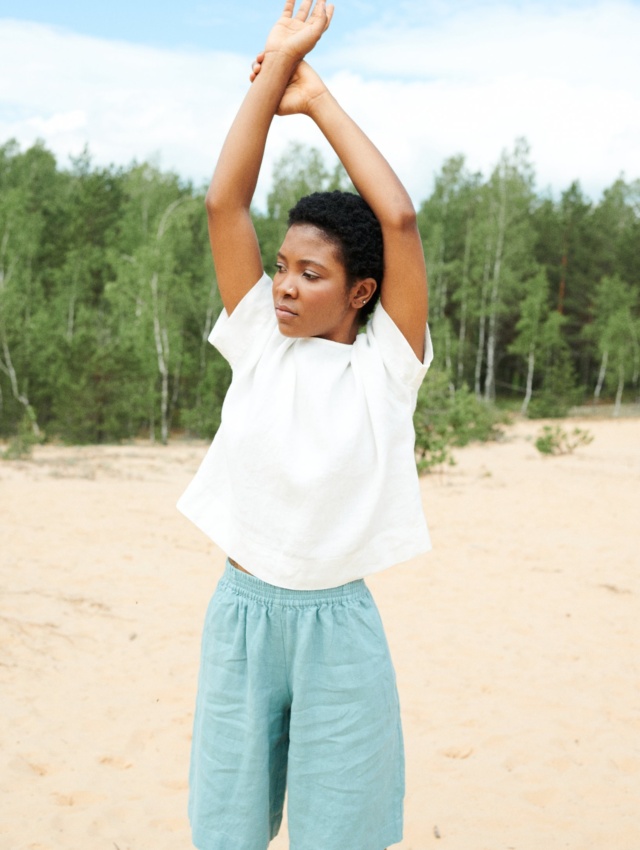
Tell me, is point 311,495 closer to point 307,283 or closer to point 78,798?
point 307,283

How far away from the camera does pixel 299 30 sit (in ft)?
5.64

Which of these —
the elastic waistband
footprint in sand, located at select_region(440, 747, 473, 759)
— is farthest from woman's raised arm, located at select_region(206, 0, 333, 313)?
footprint in sand, located at select_region(440, 747, 473, 759)

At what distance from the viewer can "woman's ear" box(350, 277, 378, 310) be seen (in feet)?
5.54

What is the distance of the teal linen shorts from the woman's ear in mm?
566

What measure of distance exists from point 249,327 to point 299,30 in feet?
2.03

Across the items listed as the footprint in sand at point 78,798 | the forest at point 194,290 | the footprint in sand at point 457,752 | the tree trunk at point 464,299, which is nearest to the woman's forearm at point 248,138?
the footprint in sand at point 78,798

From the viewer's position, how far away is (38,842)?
270 centimetres

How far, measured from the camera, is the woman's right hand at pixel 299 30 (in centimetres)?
169

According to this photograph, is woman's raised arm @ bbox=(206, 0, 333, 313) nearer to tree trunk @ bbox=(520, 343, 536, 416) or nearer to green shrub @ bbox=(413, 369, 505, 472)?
green shrub @ bbox=(413, 369, 505, 472)

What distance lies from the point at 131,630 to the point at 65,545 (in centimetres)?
197

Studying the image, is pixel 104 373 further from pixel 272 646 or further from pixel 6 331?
pixel 272 646

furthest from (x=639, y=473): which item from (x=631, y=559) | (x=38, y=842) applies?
(x=38, y=842)

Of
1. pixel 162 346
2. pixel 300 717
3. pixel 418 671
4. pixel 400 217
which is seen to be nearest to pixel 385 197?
pixel 400 217

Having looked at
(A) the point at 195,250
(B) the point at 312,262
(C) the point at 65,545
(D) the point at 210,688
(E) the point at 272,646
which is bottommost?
(C) the point at 65,545
